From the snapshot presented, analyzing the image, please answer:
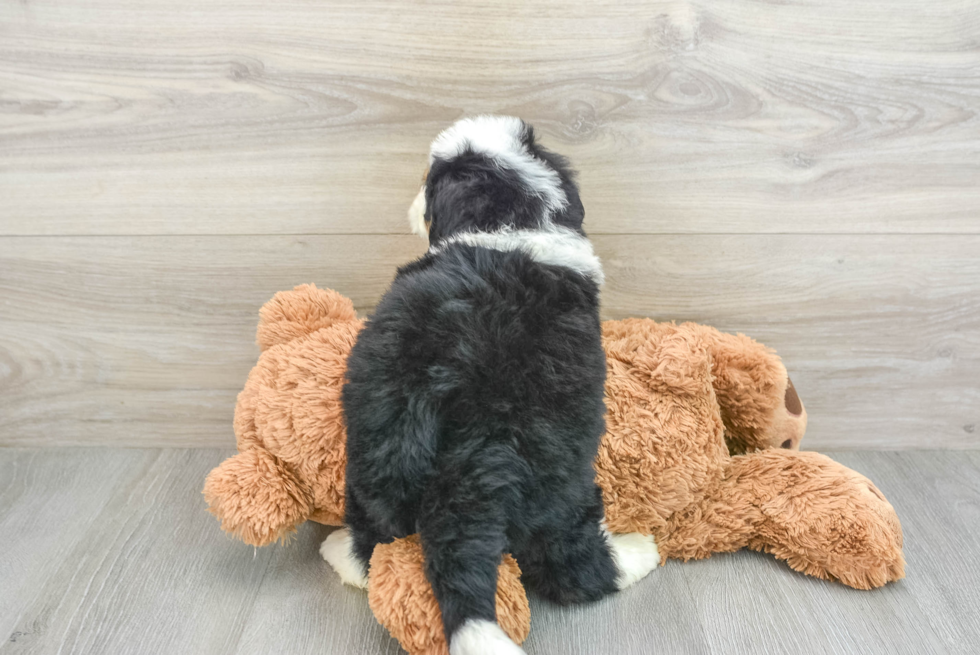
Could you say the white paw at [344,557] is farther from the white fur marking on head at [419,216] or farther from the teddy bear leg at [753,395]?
the teddy bear leg at [753,395]

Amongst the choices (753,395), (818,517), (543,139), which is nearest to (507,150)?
(543,139)

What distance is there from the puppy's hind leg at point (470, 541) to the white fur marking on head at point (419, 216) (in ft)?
0.94

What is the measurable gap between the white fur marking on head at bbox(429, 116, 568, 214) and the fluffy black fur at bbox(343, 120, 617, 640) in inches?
0.6

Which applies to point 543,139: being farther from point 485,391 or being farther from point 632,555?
point 632,555

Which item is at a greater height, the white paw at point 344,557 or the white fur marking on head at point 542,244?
the white fur marking on head at point 542,244

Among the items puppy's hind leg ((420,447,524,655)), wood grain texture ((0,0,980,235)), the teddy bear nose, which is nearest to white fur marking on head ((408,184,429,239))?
wood grain texture ((0,0,980,235))

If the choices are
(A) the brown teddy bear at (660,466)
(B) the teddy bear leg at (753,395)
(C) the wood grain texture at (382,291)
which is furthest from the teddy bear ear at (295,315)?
(B) the teddy bear leg at (753,395)

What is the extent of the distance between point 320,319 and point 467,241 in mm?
264

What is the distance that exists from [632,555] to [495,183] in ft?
1.49

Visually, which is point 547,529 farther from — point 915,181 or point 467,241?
point 915,181

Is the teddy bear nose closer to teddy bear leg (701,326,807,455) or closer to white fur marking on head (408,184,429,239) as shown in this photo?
teddy bear leg (701,326,807,455)

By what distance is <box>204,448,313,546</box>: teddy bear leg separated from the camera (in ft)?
2.35

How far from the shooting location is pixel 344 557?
0.78 meters

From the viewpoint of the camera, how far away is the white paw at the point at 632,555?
2.48 feet
